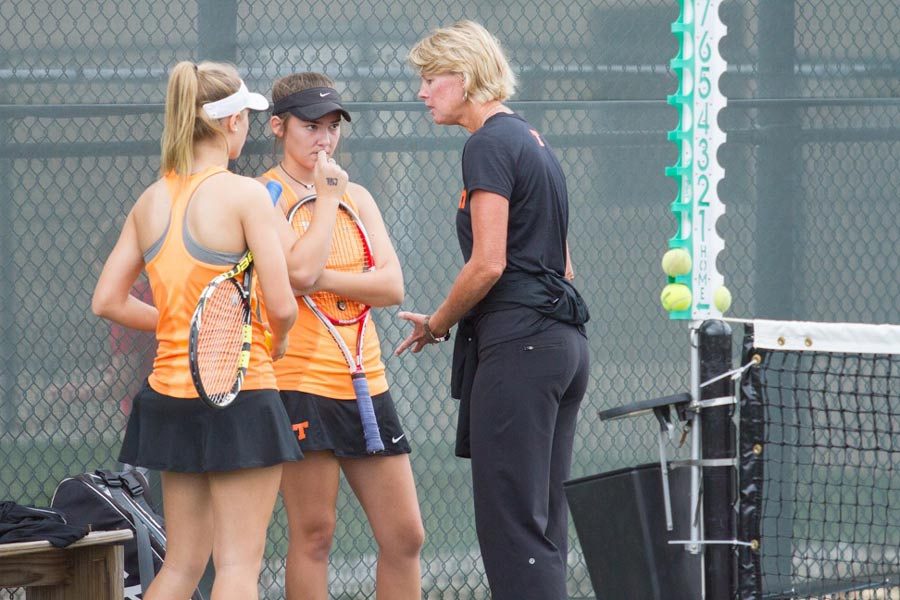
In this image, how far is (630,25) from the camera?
4.64m

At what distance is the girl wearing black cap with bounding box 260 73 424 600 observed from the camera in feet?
10.6

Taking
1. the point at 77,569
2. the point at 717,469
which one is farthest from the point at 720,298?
the point at 77,569

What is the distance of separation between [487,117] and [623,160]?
5.22 ft

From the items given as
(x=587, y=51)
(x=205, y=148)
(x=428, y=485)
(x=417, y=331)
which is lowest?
(x=428, y=485)

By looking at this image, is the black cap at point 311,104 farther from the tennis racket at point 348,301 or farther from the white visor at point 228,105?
the white visor at point 228,105

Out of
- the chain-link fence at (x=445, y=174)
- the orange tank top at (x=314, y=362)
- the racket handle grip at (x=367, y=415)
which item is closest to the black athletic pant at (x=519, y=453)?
the racket handle grip at (x=367, y=415)

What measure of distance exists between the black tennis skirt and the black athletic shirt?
2.30 feet

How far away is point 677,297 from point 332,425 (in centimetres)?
98

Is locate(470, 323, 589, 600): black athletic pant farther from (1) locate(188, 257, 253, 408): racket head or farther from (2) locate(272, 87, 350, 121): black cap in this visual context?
(2) locate(272, 87, 350, 121): black cap

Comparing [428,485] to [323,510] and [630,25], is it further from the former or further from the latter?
[630,25]

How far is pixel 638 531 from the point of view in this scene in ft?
9.15

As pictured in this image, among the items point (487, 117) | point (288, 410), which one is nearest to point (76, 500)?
point (288, 410)

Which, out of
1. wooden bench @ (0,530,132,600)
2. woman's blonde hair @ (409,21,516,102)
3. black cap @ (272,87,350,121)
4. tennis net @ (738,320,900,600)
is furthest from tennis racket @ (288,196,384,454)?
tennis net @ (738,320,900,600)

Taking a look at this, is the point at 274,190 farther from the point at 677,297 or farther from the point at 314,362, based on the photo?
the point at 677,297
